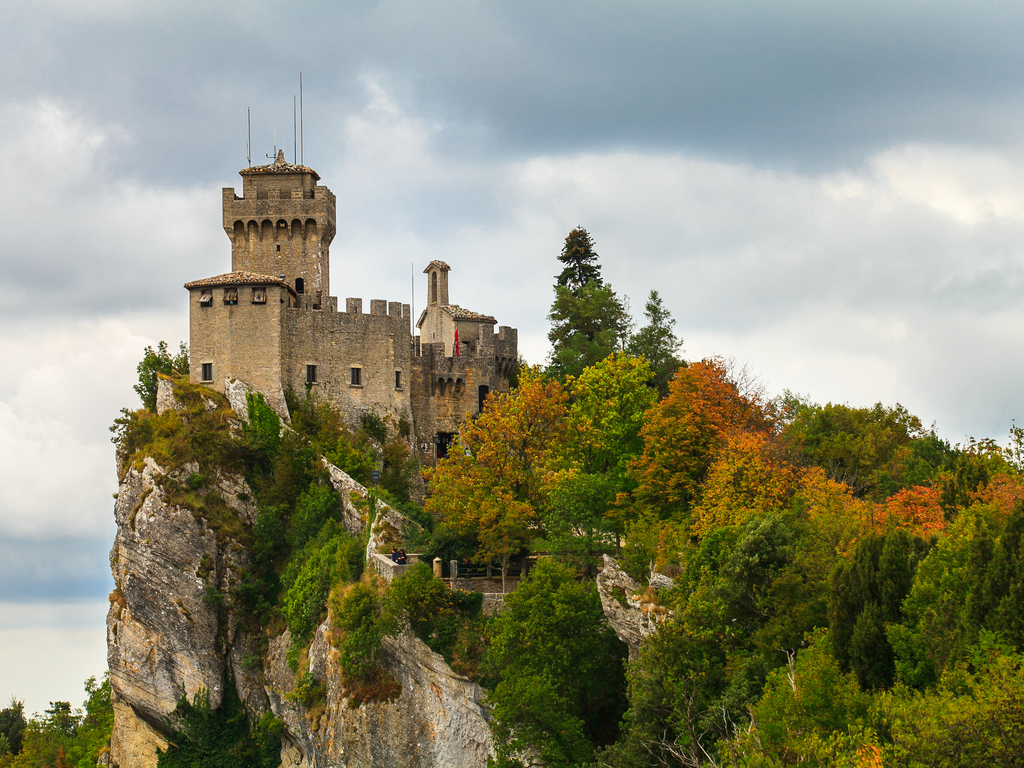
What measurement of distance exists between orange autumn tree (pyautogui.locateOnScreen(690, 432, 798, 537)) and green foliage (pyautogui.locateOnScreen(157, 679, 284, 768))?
23.2 m

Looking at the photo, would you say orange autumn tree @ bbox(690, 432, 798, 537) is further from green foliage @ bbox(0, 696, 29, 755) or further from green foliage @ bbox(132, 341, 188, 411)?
green foliage @ bbox(0, 696, 29, 755)

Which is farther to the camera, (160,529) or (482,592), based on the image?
(160,529)

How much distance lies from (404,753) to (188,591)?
47.5 feet

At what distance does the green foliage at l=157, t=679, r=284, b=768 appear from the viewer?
176 feet

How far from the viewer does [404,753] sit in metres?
46.2

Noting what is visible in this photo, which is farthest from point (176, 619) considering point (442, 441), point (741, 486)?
Result: point (741, 486)

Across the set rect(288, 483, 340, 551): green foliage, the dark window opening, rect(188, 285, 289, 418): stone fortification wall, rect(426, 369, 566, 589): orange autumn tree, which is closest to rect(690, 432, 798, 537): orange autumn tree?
rect(426, 369, 566, 589): orange autumn tree

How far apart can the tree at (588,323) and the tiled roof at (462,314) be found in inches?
143

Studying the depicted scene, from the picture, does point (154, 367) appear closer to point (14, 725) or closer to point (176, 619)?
point (176, 619)

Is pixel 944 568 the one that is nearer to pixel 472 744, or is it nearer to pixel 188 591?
pixel 472 744

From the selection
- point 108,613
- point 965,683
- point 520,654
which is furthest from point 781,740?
point 108,613

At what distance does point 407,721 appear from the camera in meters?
46.4

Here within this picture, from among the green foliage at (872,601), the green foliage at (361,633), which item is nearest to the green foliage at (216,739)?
the green foliage at (361,633)

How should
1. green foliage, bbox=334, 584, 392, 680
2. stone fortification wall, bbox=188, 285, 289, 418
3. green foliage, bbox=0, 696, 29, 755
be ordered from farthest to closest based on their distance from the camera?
green foliage, bbox=0, 696, 29, 755 → stone fortification wall, bbox=188, 285, 289, 418 → green foliage, bbox=334, 584, 392, 680
